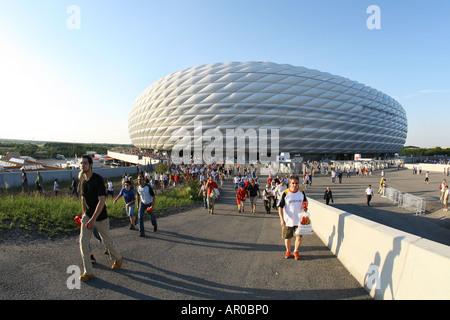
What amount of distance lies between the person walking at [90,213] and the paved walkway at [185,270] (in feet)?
0.90

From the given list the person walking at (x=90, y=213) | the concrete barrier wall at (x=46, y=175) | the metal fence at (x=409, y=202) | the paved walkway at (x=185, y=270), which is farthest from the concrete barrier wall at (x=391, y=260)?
the concrete barrier wall at (x=46, y=175)

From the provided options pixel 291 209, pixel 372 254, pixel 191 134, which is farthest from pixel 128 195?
pixel 191 134

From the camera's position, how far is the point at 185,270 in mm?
3303

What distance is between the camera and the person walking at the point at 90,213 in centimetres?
297

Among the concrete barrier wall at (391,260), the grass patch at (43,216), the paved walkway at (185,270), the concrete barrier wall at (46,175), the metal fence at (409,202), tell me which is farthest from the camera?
the concrete barrier wall at (46,175)

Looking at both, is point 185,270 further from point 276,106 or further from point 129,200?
point 276,106

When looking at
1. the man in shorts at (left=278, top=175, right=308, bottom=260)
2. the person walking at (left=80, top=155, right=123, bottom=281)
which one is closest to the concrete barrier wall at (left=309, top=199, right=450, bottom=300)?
the man in shorts at (left=278, top=175, right=308, bottom=260)

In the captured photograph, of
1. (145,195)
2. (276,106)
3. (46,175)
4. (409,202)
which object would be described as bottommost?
(409,202)

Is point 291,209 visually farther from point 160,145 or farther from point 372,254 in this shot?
point 160,145

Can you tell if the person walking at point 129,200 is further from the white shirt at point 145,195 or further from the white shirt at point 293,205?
the white shirt at point 293,205

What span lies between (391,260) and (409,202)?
9.84 m

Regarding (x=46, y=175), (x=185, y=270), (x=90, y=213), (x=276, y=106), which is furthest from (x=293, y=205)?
(x=276, y=106)

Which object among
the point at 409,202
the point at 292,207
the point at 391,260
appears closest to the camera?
the point at 391,260

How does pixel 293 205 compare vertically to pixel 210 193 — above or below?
above
